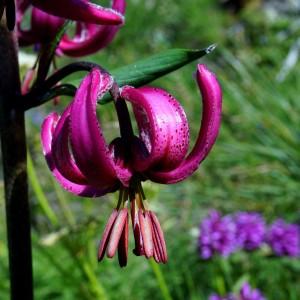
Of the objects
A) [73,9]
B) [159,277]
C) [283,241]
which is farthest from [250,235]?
[73,9]

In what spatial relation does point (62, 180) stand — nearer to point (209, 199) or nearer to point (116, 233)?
point (116, 233)

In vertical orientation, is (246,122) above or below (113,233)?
above

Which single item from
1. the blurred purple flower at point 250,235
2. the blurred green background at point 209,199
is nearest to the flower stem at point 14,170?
the blurred green background at point 209,199

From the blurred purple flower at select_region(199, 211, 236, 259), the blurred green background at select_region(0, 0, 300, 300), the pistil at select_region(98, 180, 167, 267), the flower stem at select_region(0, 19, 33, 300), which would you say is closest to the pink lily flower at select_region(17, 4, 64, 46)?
the flower stem at select_region(0, 19, 33, 300)

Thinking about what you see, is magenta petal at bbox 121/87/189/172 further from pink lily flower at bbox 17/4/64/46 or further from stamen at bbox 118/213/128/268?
pink lily flower at bbox 17/4/64/46

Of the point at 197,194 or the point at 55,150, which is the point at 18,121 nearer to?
the point at 55,150

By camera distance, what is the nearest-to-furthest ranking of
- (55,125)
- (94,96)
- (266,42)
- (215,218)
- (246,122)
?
1. (94,96)
2. (55,125)
3. (215,218)
4. (246,122)
5. (266,42)

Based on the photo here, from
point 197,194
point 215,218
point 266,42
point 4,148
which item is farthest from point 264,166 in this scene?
point 4,148
